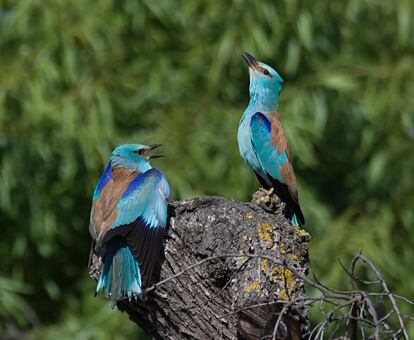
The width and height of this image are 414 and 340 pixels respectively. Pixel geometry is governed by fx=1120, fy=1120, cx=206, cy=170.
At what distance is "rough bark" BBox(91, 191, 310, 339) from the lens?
4512 mm

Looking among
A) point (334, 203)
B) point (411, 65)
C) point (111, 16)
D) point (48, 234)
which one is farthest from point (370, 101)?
point (48, 234)

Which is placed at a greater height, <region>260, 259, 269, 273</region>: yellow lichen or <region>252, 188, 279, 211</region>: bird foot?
<region>252, 188, 279, 211</region>: bird foot

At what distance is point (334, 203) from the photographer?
977cm

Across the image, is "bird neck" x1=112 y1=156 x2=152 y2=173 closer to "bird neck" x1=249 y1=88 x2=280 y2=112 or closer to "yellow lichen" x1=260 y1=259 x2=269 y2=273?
"bird neck" x1=249 y1=88 x2=280 y2=112

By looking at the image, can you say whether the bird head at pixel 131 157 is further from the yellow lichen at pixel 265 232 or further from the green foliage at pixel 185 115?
the green foliage at pixel 185 115

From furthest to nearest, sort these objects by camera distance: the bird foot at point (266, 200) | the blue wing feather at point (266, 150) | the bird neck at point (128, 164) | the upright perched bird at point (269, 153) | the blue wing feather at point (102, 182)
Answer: the blue wing feather at point (266, 150) → the upright perched bird at point (269, 153) → the bird neck at point (128, 164) → the blue wing feather at point (102, 182) → the bird foot at point (266, 200)

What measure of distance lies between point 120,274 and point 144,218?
1.02ft

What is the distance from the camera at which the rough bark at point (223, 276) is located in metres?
4.51

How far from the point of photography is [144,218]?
16.8 ft

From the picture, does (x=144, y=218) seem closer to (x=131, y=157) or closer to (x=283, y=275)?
(x=283, y=275)

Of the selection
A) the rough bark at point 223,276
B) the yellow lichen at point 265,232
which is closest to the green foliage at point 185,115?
the rough bark at point 223,276

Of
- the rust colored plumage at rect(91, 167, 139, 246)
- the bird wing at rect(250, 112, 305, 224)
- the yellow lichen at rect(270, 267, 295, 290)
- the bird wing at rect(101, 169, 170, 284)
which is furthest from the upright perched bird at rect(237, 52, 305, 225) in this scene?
the yellow lichen at rect(270, 267, 295, 290)

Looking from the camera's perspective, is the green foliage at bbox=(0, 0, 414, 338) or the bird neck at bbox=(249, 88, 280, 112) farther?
the green foliage at bbox=(0, 0, 414, 338)

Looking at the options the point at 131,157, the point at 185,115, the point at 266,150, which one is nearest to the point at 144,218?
the point at 131,157
